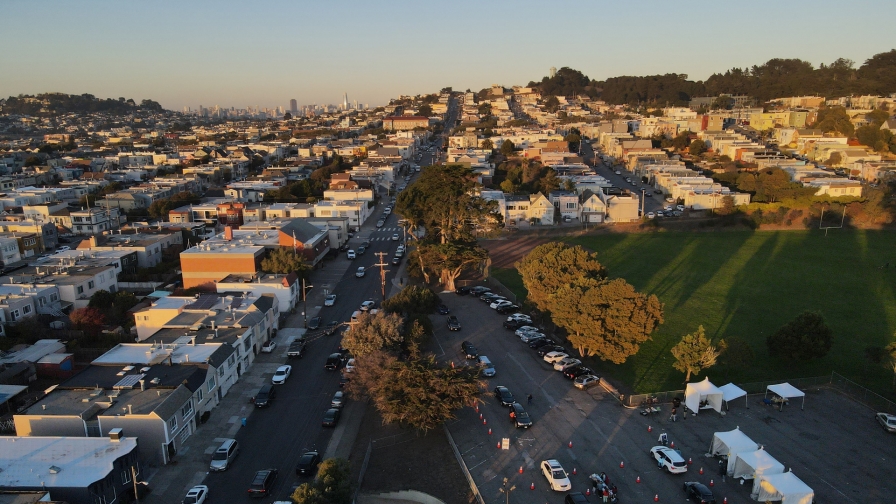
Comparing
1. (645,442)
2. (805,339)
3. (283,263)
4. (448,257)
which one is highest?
(448,257)

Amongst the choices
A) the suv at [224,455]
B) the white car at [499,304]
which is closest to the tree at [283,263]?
the white car at [499,304]

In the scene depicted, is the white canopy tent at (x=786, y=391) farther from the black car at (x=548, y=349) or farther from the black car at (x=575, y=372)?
the black car at (x=548, y=349)

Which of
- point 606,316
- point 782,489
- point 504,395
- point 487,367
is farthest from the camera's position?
point 487,367

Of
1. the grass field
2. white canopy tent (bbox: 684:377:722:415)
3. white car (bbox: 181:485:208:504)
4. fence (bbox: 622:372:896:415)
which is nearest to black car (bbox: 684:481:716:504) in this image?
white canopy tent (bbox: 684:377:722:415)

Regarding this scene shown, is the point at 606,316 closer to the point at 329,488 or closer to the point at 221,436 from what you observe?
the point at 329,488

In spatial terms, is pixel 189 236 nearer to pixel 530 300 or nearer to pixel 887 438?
pixel 530 300

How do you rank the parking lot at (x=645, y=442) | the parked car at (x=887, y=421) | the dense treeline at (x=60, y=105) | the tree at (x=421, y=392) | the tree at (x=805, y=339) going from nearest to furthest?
the parking lot at (x=645, y=442) → the tree at (x=421, y=392) → the parked car at (x=887, y=421) → the tree at (x=805, y=339) → the dense treeline at (x=60, y=105)

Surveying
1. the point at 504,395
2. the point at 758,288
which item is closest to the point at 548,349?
the point at 504,395
